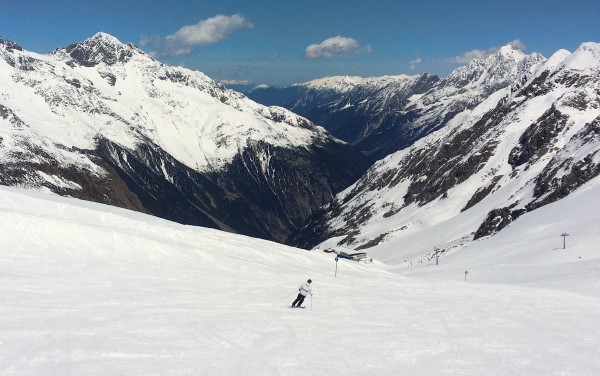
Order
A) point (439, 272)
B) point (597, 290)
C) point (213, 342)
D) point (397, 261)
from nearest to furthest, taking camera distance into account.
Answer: point (213, 342), point (597, 290), point (439, 272), point (397, 261)

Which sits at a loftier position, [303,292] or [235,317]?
[303,292]

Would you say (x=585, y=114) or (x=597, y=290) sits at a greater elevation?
(x=585, y=114)

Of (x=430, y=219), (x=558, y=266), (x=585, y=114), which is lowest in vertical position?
(x=558, y=266)

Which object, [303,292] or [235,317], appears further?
[303,292]

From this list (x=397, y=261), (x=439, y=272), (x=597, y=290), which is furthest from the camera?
(x=397, y=261)

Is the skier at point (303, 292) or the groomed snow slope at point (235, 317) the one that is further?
the skier at point (303, 292)

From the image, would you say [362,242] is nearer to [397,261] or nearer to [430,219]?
[430,219]

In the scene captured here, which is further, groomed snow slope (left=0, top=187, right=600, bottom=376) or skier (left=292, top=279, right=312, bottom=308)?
skier (left=292, top=279, right=312, bottom=308)

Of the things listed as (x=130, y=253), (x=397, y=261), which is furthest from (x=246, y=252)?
(x=397, y=261)
